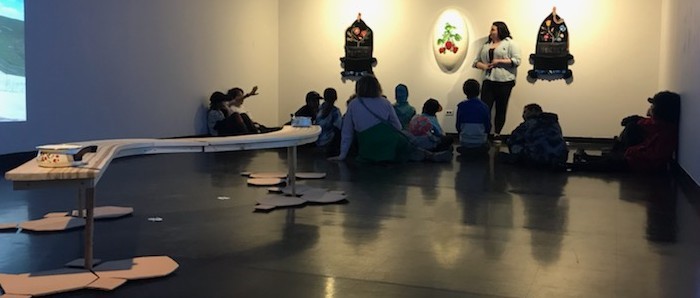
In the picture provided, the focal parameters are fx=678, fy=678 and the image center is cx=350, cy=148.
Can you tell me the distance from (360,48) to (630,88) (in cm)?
381

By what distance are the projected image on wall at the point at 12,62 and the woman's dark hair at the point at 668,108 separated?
567cm

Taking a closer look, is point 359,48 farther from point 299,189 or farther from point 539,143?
point 299,189

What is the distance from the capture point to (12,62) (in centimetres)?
592

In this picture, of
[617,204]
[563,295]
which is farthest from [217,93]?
[563,295]

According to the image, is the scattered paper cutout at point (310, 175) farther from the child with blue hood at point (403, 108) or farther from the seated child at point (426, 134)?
the child with blue hood at point (403, 108)

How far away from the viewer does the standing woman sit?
9.05m

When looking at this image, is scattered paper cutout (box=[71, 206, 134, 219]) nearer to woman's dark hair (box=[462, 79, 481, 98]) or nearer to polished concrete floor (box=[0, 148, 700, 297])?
polished concrete floor (box=[0, 148, 700, 297])

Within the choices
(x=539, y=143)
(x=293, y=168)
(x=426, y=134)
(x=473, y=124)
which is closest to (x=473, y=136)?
(x=473, y=124)

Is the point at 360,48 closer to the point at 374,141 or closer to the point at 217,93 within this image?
the point at 217,93

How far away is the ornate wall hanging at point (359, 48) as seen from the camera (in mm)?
10109

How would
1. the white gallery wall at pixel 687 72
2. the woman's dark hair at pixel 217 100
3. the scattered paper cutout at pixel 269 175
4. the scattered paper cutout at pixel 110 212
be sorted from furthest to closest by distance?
the woman's dark hair at pixel 217 100, the scattered paper cutout at pixel 269 175, the white gallery wall at pixel 687 72, the scattered paper cutout at pixel 110 212

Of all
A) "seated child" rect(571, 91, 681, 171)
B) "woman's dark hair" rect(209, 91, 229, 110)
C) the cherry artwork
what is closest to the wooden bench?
"seated child" rect(571, 91, 681, 171)

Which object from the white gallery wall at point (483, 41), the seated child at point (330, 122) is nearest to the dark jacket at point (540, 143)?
the seated child at point (330, 122)

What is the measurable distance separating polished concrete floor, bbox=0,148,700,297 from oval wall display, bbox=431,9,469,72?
456 centimetres
